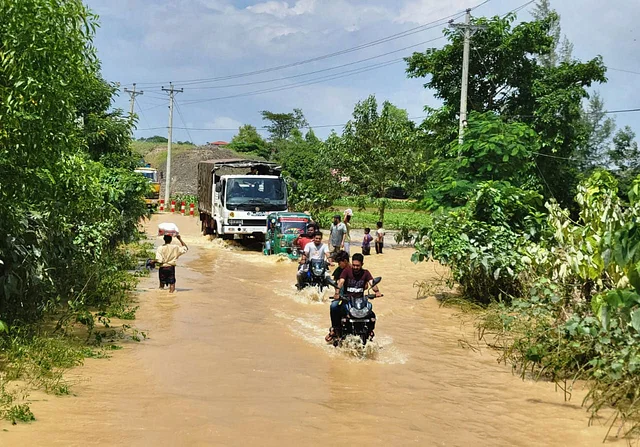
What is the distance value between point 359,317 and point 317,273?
5.24 m

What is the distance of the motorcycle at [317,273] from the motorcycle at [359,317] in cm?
483

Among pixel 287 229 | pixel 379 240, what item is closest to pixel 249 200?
pixel 287 229

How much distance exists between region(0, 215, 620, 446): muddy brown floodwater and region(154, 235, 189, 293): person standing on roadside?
2.96ft

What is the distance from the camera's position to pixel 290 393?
775 centimetres

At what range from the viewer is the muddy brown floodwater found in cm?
629

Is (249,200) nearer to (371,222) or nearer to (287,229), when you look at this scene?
(287,229)

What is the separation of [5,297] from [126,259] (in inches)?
372

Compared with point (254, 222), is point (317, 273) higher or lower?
lower

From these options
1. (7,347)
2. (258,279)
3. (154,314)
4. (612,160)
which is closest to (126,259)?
(258,279)

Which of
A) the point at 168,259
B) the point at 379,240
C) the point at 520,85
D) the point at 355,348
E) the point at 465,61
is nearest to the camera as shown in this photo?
the point at 355,348

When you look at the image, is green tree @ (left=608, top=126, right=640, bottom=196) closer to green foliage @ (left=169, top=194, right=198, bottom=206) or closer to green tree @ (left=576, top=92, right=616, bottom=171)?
green tree @ (left=576, top=92, right=616, bottom=171)

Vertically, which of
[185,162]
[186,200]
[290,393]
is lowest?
[290,393]

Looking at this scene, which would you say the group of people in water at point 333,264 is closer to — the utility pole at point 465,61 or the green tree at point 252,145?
the utility pole at point 465,61

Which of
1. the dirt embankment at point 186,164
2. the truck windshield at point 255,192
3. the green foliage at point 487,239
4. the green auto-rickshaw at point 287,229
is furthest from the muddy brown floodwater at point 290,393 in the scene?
the dirt embankment at point 186,164
